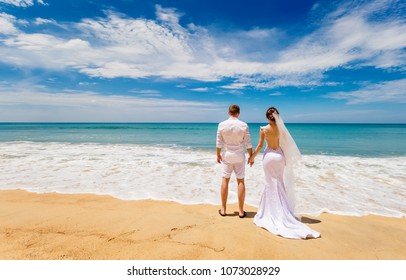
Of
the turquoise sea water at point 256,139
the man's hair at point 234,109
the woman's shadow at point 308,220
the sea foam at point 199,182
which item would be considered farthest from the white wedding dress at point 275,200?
the turquoise sea water at point 256,139

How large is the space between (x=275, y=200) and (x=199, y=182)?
3664mm

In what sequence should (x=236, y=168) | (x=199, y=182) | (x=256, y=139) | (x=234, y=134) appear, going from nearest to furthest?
(x=234, y=134) < (x=236, y=168) < (x=199, y=182) < (x=256, y=139)

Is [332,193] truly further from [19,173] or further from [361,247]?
[19,173]

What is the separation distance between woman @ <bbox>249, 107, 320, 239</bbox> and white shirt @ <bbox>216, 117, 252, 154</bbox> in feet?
1.20

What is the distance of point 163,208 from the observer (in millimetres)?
5145

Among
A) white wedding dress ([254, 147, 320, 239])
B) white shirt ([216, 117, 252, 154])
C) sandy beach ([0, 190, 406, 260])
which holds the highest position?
white shirt ([216, 117, 252, 154])

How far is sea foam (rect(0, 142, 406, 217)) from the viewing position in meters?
5.90

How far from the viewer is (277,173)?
4.34 m

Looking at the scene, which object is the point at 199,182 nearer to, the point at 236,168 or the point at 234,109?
the point at 236,168

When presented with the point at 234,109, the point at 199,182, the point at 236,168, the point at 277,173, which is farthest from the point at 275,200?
the point at 199,182

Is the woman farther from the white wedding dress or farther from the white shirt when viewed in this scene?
the white shirt

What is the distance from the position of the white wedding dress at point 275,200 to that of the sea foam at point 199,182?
4.43 ft

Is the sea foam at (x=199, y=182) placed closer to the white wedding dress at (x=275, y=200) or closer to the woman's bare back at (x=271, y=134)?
the white wedding dress at (x=275, y=200)

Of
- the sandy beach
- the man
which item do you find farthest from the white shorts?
the sandy beach
